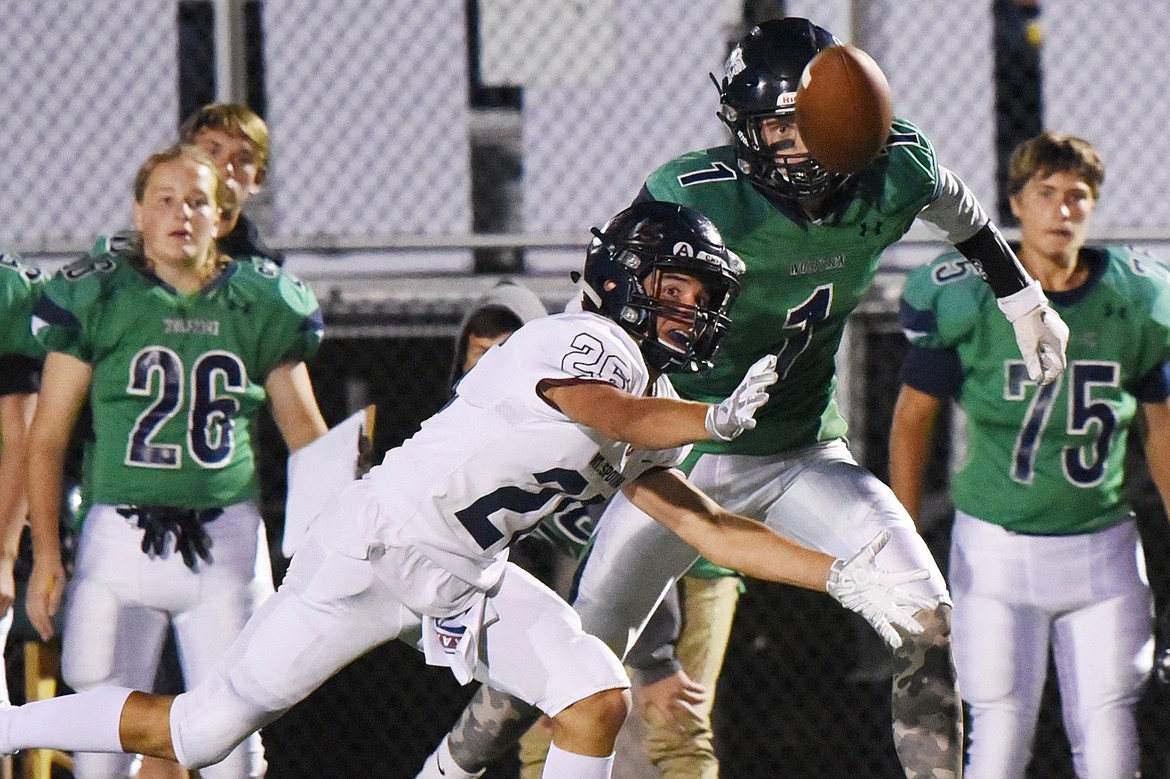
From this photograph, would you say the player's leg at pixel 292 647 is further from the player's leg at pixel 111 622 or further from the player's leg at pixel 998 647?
the player's leg at pixel 998 647

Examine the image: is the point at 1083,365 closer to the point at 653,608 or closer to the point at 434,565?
the point at 653,608

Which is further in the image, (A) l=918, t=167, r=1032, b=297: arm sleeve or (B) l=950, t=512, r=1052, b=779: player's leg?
(B) l=950, t=512, r=1052, b=779: player's leg

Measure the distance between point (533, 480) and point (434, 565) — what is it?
25 centimetres

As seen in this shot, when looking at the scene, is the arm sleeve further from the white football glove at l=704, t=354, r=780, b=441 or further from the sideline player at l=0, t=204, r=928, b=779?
the white football glove at l=704, t=354, r=780, b=441

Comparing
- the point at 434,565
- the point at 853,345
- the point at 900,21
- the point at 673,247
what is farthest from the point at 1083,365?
the point at 434,565

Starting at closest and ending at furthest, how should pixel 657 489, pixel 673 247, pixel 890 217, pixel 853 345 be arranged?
pixel 673 247, pixel 657 489, pixel 890 217, pixel 853 345

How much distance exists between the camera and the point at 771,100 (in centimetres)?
324

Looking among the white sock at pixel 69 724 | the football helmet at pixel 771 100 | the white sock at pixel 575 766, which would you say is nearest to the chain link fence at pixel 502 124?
the football helmet at pixel 771 100

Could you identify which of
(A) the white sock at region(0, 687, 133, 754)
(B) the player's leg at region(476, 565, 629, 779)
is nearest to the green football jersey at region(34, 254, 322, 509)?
(A) the white sock at region(0, 687, 133, 754)

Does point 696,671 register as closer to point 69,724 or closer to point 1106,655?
point 1106,655

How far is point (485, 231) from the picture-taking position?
4.57 meters

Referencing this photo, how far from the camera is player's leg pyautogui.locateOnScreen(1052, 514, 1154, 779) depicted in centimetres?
376

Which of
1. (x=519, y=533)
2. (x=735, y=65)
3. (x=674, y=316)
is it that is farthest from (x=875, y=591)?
(x=735, y=65)

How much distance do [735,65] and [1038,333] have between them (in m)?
0.83
